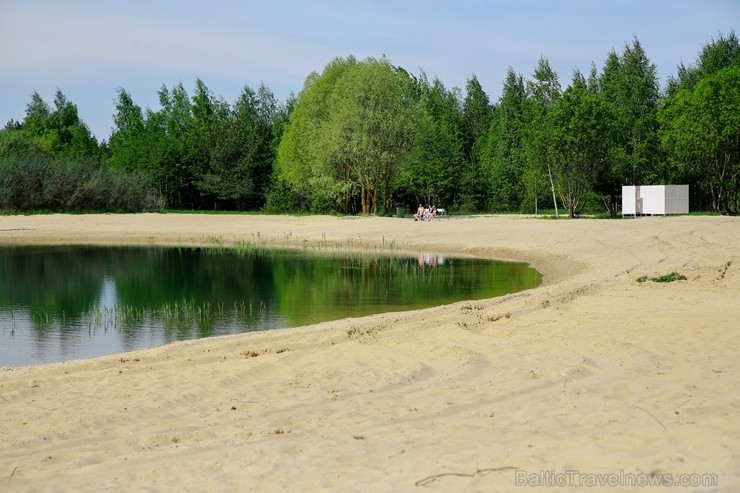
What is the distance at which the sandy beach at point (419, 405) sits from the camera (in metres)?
5.86

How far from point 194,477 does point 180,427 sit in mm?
1698

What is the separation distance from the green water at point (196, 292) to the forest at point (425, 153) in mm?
19942

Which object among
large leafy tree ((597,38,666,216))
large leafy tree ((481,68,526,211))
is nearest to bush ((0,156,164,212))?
large leafy tree ((481,68,526,211))

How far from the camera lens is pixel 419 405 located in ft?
27.0

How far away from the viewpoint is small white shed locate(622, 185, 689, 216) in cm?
4816

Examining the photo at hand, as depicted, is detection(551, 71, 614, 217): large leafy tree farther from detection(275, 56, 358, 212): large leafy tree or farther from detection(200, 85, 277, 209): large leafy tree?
detection(200, 85, 277, 209): large leafy tree

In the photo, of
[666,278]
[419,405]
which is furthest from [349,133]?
[419,405]

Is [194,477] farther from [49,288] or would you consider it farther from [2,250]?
[2,250]

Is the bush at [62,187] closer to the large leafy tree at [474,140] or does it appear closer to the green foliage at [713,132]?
the large leafy tree at [474,140]

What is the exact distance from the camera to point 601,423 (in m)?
6.91

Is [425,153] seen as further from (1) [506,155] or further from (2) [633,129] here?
(2) [633,129]

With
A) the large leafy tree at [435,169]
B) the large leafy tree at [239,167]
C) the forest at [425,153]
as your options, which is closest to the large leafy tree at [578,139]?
the forest at [425,153]

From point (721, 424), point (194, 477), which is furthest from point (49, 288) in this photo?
point (721, 424)

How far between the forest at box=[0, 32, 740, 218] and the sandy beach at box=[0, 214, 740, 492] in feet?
122
